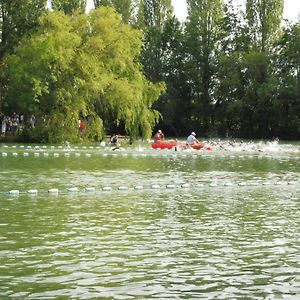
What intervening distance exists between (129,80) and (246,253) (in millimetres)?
32706

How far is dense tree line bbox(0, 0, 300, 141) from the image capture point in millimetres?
38594

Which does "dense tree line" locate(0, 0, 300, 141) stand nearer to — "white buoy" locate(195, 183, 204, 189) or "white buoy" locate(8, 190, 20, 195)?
"white buoy" locate(195, 183, 204, 189)

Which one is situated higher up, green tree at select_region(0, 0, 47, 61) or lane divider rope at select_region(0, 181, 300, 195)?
green tree at select_region(0, 0, 47, 61)

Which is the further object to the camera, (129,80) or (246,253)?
(129,80)

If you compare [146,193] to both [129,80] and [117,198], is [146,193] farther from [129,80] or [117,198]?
[129,80]

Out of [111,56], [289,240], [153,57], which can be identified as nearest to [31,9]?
[111,56]

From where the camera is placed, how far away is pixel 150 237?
1002 cm

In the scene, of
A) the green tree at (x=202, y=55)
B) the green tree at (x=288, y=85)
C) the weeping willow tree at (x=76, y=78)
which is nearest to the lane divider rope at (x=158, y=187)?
the weeping willow tree at (x=76, y=78)

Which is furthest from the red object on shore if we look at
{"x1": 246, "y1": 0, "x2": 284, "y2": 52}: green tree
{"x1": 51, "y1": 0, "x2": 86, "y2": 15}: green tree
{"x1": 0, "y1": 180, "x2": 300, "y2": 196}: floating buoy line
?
{"x1": 246, "y1": 0, "x2": 284, "y2": 52}: green tree

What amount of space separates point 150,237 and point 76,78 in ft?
94.7

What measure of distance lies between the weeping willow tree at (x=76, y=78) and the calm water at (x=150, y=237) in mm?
18426

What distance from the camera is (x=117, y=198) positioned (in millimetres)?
14719

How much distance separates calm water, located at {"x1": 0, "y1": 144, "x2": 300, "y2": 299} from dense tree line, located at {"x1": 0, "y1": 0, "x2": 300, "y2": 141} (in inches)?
748

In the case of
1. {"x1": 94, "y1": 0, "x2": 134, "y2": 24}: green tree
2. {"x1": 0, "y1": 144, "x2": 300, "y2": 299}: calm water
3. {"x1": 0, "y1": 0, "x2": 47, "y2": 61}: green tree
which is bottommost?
{"x1": 0, "y1": 144, "x2": 300, "y2": 299}: calm water
